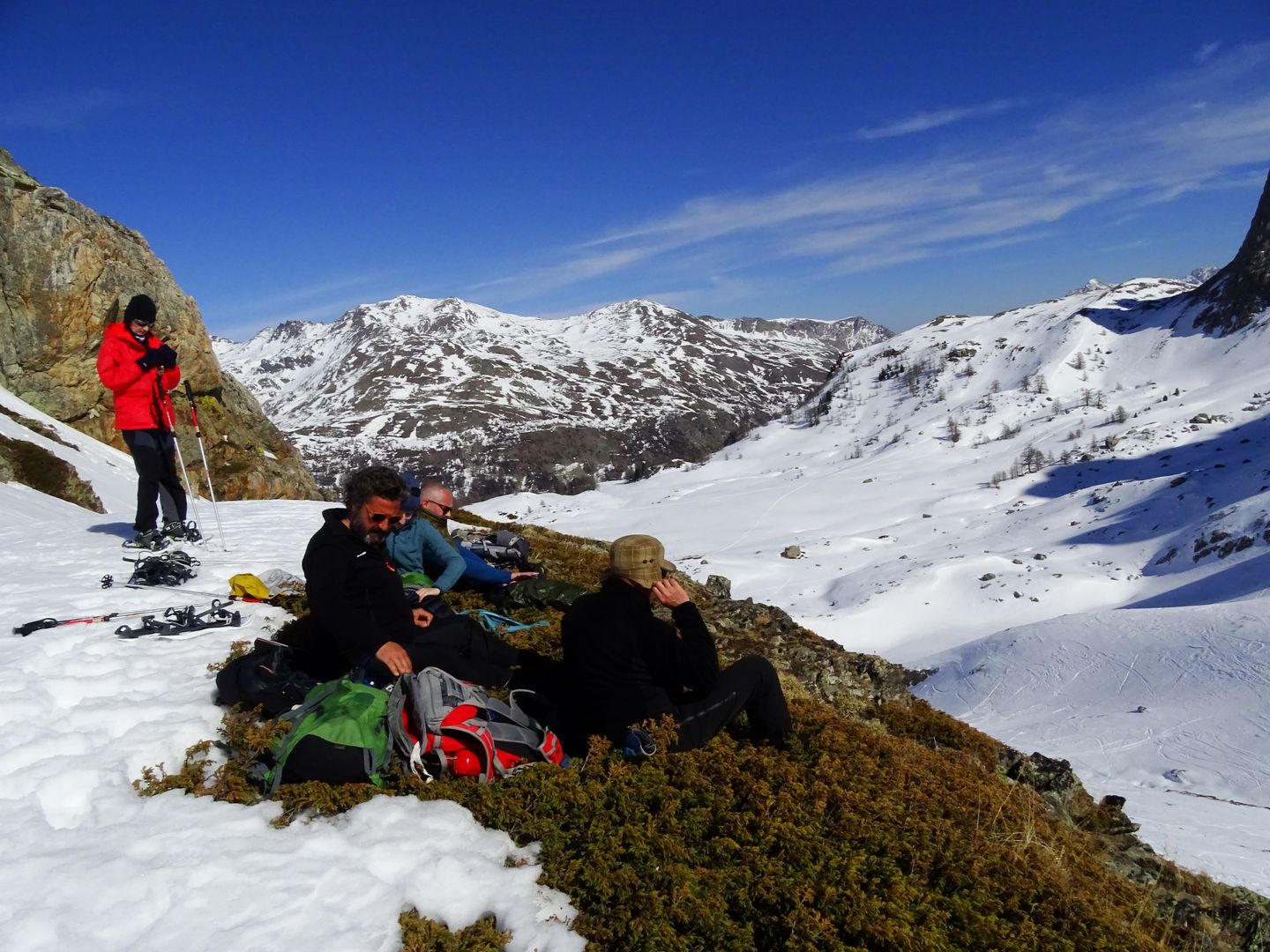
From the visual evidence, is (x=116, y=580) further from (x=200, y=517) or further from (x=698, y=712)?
(x=698, y=712)

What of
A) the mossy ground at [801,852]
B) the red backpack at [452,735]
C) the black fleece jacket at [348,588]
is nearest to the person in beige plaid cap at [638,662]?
the mossy ground at [801,852]

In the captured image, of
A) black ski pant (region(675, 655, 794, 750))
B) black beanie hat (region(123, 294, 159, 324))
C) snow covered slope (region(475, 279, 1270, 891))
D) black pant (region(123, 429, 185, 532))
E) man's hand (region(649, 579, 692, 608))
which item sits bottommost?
snow covered slope (region(475, 279, 1270, 891))

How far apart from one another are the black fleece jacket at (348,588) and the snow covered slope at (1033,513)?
10.3 metres

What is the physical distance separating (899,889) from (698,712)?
6.99ft

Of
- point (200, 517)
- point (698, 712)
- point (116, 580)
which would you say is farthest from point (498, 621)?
point (200, 517)

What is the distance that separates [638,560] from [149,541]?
11.7m

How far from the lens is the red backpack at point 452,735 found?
6.12 meters

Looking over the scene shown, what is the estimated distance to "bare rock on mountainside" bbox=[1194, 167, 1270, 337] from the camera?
112 meters

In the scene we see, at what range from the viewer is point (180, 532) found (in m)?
13.9

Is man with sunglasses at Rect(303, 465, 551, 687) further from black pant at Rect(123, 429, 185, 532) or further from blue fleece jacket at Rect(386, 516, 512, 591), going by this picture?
black pant at Rect(123, 429, 185, 532)

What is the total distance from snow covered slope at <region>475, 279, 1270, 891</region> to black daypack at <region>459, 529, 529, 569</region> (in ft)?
34.7

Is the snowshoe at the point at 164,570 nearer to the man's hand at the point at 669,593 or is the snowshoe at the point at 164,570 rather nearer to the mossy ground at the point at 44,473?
the man's hand at the point at 669,593

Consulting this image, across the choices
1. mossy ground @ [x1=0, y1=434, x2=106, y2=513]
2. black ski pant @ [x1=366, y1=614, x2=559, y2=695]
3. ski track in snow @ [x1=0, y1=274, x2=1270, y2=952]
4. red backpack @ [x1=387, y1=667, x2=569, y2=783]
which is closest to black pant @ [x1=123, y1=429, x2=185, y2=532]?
ski track in snow @ [x1=0, y1=274, x2=1270, y2=952]

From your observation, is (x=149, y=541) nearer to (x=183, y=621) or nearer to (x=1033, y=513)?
(x=183, y=621)
